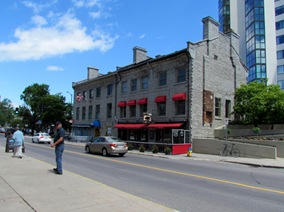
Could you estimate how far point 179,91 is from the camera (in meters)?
25.8

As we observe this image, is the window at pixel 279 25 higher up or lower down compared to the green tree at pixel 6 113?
higher up

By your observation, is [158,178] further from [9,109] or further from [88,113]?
[9,109]

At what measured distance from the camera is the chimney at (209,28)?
27022mm

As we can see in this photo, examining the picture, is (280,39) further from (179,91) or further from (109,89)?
(179,91)

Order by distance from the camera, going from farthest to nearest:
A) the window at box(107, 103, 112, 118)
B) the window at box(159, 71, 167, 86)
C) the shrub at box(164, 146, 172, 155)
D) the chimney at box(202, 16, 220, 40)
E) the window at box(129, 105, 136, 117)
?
the window at box(107, 103, 112, 118) → the window at box(129, 105, 136, 117) → the window at box(159, 71, 167, 86) → the chimney at box(202, 16, 220, 40) → the shrub at box(164, 146, 172, 155)

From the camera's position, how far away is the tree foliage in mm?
23297

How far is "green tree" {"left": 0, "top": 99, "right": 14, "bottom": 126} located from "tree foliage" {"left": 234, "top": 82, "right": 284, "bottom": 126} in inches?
4406

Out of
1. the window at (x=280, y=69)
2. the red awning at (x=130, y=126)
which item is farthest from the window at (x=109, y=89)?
the window at (x=280, y=69)

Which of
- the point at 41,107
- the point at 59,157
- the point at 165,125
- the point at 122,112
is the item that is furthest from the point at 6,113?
the point at 59,157

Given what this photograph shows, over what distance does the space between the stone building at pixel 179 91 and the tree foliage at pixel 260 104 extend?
252 cm

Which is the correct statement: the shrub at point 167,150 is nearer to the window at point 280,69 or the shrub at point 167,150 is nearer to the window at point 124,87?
the window at point 124,87

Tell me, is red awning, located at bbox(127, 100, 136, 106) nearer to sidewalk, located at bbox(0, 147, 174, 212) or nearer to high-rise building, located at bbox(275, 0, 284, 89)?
sidewalk, located at bbox(0, 147, 174, 212)

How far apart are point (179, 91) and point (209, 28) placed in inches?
281

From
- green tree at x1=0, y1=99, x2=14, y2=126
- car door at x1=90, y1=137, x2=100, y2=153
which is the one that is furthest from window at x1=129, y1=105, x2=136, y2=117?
green tree at x1=0, y1=99, x2=14, y2=126
